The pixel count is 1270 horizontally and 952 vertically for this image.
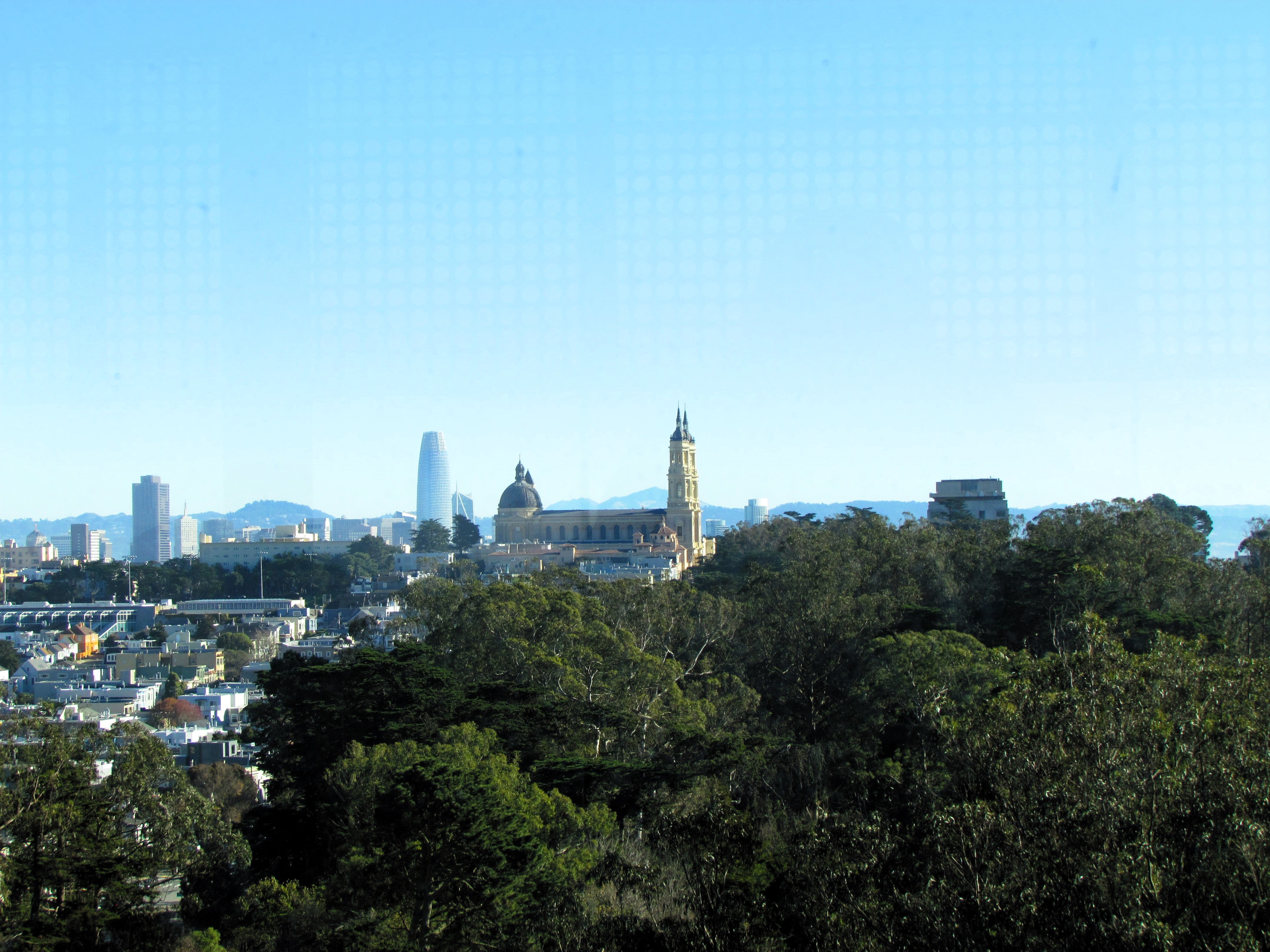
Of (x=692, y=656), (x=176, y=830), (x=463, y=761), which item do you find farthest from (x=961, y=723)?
(x=692, y=656)

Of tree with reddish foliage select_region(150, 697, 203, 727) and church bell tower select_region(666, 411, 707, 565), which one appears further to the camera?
church bell tower select_region(666, 411, 707, 565)

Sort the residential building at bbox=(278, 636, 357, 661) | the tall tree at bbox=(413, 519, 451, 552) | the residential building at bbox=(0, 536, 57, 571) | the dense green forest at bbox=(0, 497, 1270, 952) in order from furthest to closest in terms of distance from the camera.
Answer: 1. the residential building at bbox=(0, 536, 57, 571)
2. the tall tree at bbox=(413, 519, 451, 552)
3. the residential building at bbox=(278, 636, 357, 661)
4. the dense green forest at bbox=(0, 497, 1270, 952)

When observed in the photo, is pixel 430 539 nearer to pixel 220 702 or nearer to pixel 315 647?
pixel 315 647

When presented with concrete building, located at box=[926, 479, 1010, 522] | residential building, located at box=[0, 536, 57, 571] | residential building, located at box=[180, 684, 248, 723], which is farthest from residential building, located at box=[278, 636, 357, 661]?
residential building, located at box=[0, 536, 57, 571]

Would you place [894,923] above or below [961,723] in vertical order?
below

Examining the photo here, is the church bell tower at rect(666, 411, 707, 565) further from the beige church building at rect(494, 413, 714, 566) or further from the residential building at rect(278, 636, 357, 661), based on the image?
the residential building at rect(278, 636, 357, 661)

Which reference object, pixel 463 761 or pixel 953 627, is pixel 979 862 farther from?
pixel 953 627

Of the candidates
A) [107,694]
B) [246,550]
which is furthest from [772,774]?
[246,550]

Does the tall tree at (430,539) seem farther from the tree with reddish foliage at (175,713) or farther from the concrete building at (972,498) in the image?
the tree with reddish foliage at (175,713)
